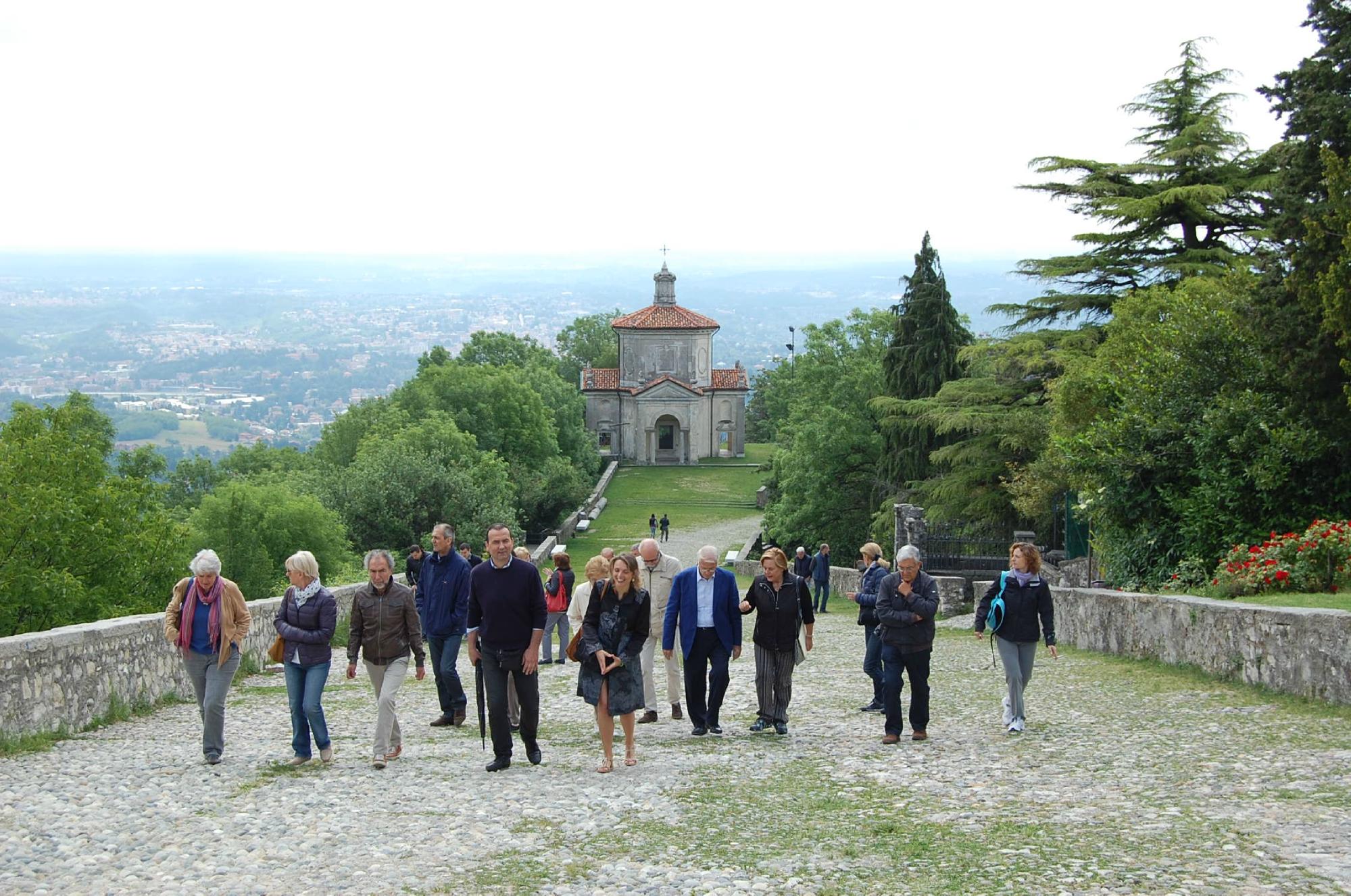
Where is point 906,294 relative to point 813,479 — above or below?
above

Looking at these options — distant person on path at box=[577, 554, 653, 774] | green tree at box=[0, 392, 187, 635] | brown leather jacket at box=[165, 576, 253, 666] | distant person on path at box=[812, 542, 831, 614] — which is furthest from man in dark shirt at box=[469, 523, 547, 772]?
distant person on path at box=[812, 542, 831, 614]

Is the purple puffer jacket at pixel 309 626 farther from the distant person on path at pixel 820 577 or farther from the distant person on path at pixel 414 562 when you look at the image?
the distant person on path at pixel 820 577

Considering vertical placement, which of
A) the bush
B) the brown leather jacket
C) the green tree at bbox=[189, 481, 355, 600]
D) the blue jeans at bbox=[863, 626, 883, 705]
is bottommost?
the green tree at bbox=[189, 481, 355, 600]

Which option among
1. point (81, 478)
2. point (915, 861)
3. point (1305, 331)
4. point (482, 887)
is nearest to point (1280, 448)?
point (1305, 331)

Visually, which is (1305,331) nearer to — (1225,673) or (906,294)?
(1225,673)

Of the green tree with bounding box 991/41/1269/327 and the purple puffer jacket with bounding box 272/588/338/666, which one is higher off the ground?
the green tree with bounding box 991/41/1269/327

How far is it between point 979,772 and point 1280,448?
10.1 m

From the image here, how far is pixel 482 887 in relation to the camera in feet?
23.3

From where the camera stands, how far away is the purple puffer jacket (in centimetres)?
1014

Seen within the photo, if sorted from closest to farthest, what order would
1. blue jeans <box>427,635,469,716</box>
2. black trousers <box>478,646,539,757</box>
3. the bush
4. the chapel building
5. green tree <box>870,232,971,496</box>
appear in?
black trousers <box>478,646,539,757</box>
blue jeans <box>427,635,469,716</box>
the bush
green tree <box>870,232,971,496</box>
the chapel building

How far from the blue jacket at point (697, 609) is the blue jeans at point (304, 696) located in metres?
2.73

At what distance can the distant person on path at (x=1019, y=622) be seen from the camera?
11242 mm

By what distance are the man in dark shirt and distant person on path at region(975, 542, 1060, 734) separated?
12.0 feet

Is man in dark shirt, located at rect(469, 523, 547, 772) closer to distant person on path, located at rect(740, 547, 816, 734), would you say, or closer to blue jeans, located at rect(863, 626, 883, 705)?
distant person on path, located at rect(740, 547, 816, 734)
